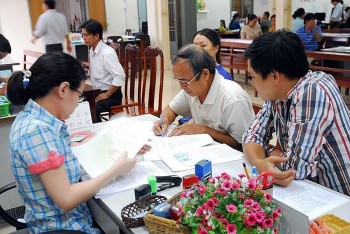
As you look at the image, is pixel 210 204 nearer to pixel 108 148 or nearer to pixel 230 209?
pixel 230 209

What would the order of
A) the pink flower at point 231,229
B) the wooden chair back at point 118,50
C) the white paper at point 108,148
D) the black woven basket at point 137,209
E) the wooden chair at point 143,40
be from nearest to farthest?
the pink flower at point 231,229 → the black woven basket at point 137,209 → the white paper at point 108,148 → the wooden chair back at point 118,50 → the wooden chair at point 143,40

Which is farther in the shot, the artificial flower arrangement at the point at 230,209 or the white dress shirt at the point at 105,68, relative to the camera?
the white dress shirt at the point at 105,68

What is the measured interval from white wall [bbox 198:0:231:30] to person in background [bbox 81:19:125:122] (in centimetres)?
785

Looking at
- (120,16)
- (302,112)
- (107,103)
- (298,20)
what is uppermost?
(120,16)

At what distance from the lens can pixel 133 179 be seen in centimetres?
138

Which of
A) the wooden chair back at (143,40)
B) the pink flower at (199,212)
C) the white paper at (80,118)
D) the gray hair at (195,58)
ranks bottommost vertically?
the white paper at (80,118)

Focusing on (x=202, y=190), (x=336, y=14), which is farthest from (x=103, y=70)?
(x=336, y=14)

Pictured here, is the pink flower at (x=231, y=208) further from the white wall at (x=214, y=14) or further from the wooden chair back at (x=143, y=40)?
the white wall at (x=214, y=14)

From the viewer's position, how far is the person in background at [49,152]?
115cm

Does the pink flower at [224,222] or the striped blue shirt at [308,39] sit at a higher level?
the striped blue shirt at [308,39]

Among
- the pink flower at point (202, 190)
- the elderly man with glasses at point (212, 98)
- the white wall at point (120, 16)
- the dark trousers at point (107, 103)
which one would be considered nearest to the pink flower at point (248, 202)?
the pink flower at point (202, 190)

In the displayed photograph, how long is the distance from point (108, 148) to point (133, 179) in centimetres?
20

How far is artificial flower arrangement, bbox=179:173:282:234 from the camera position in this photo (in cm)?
81

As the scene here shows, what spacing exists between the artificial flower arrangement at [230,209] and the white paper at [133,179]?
467 mm
